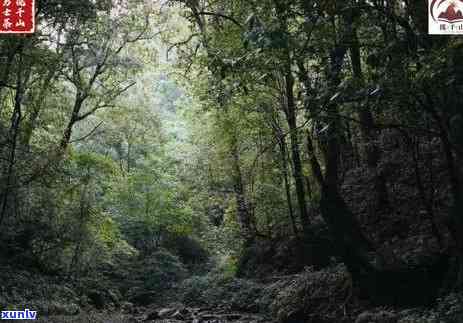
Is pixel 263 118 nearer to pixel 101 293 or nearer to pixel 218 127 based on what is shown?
pixel 218 127

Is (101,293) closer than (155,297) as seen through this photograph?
Yes

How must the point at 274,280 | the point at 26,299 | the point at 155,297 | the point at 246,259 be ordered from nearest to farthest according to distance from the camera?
the point at 26,299, the point at 274,280, the point at 246,259, the point at 155,297

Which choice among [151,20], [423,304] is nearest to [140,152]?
[151,20]

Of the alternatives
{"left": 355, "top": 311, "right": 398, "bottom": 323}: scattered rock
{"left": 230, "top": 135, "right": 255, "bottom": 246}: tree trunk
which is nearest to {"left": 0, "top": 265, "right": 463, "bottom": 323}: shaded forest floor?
{"left": 355, "top": 311, "right": 398, "bottom": 323}: scattered rock

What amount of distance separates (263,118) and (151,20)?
895 centimetres

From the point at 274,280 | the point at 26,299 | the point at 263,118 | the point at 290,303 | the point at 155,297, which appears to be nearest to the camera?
the point at 290,303

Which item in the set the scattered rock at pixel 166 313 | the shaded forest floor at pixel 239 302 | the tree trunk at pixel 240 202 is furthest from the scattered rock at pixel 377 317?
the tree trunk at pixel 240 202

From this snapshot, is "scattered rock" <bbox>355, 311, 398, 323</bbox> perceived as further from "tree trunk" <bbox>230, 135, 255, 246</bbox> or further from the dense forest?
"tree trunk" <bbox>230, 135, 255, 246</bbox>

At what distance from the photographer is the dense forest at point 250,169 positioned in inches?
285

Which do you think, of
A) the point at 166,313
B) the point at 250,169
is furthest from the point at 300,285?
the point at 250,169

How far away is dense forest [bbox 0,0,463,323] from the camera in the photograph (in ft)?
23.8

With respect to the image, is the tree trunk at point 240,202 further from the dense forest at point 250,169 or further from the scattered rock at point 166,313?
the scattered rock at point 166,313

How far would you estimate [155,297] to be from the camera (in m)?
22.7

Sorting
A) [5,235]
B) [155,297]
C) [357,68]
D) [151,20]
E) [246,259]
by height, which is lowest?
[155,297]
